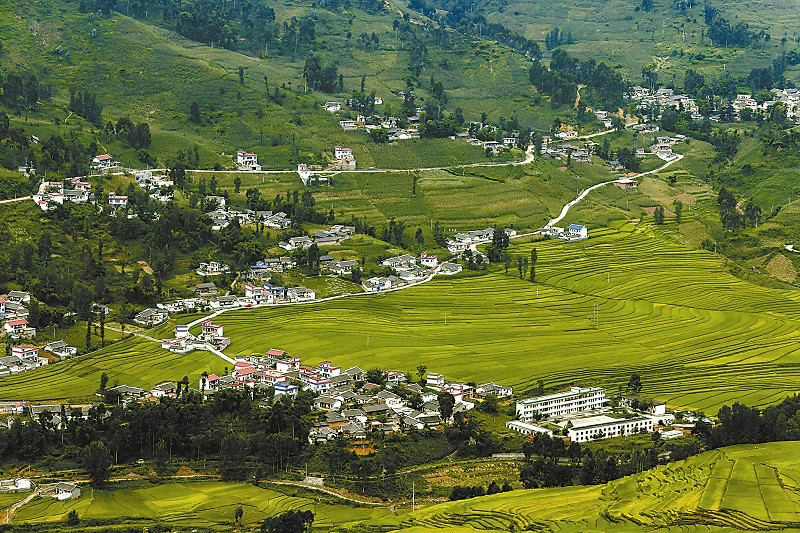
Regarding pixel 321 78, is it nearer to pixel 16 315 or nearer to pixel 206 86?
pixel 206 86

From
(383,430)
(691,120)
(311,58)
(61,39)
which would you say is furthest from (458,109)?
(383,430)

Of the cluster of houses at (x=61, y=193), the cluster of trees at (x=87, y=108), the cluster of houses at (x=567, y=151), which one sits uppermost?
the cluster of trees at (x=87, y=108)

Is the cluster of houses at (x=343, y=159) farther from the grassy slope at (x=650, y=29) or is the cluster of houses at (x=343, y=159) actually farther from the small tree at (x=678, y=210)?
A: the grassy slope at (x=650, y=29)

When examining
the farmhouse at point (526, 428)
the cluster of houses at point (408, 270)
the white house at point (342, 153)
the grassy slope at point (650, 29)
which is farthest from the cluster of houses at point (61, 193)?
the grassy slope at point (650, 29)

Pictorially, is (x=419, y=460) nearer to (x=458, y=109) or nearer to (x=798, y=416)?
(x=798, y=416)

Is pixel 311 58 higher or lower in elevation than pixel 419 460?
higher

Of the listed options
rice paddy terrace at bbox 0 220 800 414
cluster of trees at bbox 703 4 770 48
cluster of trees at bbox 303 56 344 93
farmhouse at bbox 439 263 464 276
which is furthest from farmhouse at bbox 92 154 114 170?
cluster of trees at bbox 703 4 770 48

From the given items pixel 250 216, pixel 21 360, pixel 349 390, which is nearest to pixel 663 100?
pixel 250 216
